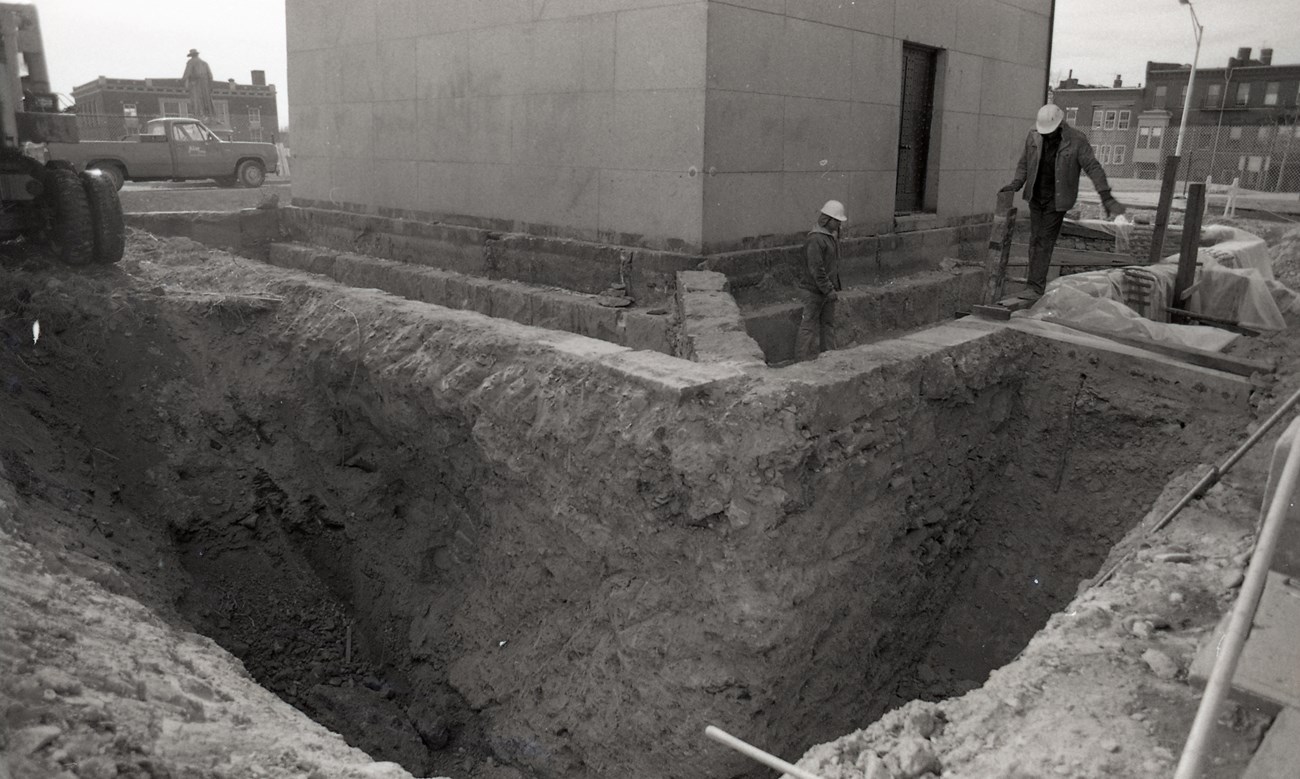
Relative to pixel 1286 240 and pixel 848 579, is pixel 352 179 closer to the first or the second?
pixel 848 579

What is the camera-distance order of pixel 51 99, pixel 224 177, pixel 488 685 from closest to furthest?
pixel 488 685 < pixel 51 99 < pixel 224 177

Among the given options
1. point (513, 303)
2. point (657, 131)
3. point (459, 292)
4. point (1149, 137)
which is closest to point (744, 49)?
point (657, 131)

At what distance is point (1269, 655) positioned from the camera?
3.08 m

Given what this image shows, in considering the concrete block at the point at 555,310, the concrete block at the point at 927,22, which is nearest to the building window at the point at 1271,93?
the concrete block at the point at 927,22

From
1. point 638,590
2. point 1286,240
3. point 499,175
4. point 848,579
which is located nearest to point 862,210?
point 499,175

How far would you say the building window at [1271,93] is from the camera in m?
35.6

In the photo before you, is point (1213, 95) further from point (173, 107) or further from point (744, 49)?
point (173, 107)

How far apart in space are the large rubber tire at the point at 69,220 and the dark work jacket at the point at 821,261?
A: 696cm

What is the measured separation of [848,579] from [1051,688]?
2.23 m

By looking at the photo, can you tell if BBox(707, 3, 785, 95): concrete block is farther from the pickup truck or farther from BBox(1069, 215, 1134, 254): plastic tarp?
the pickup truck

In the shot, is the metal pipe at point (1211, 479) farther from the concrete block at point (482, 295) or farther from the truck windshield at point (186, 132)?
the truck windshield at point (186, 132)

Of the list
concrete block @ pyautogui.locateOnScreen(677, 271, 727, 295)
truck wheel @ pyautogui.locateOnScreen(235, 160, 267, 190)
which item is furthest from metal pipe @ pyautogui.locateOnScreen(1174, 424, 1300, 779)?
truck wheel @ pyautogui.locateOnScreen(235, 160, 267, 190)

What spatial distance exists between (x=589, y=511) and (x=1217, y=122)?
42.5 m

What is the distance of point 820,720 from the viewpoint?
18.1 feet
